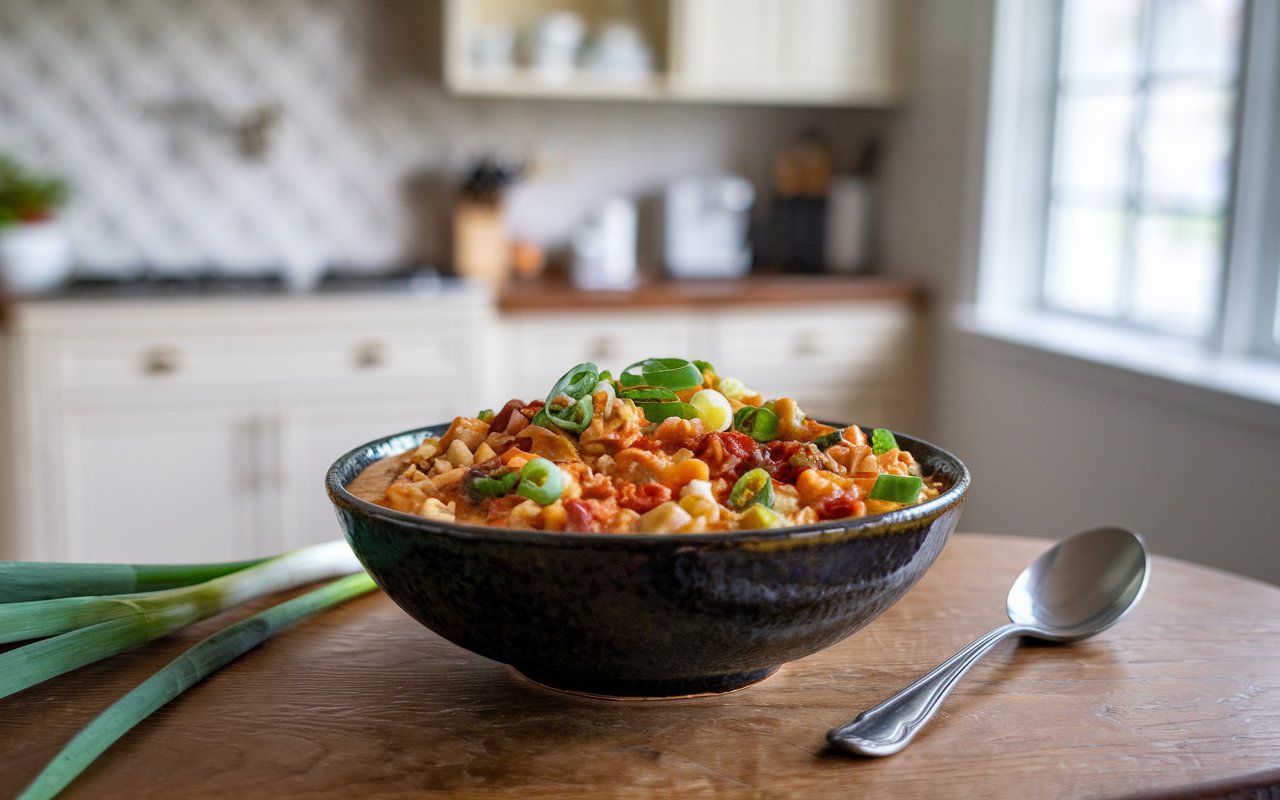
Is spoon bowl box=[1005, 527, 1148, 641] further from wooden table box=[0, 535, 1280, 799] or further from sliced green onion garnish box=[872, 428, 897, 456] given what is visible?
sliced green onion garnish box=[872, 428, 897, 456]

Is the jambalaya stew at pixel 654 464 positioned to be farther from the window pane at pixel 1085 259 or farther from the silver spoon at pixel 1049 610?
the window pane at pixel 1085 259

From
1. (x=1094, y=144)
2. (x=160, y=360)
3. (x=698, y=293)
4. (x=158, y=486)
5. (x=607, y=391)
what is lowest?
(x=158, y=486)

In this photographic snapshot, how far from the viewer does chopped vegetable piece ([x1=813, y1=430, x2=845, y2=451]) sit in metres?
0.99

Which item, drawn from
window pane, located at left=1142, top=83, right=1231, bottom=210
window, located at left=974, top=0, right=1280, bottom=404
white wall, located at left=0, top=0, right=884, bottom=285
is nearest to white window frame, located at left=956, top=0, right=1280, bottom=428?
window, located at left=974, top=0, right=1280, bottom=404

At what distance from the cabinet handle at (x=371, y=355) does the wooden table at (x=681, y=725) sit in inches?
80.6

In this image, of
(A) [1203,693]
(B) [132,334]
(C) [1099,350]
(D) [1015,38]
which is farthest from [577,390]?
(D) [1015,38]

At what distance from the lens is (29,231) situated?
3160 millimetres

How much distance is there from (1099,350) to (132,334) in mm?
2379

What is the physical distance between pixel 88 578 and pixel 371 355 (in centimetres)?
209

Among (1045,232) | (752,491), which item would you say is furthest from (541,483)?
(1045,232)

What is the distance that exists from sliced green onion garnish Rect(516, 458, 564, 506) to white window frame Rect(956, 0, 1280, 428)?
1.81 metres

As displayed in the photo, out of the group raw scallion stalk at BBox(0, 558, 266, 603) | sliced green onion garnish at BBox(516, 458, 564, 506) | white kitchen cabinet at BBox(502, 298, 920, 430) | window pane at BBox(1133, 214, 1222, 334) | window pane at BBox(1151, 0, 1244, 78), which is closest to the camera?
sliced green onion garnish at BBox(516, 458, 564, 506)

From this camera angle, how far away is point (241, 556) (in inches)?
121

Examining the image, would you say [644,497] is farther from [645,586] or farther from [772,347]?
[772,347]
